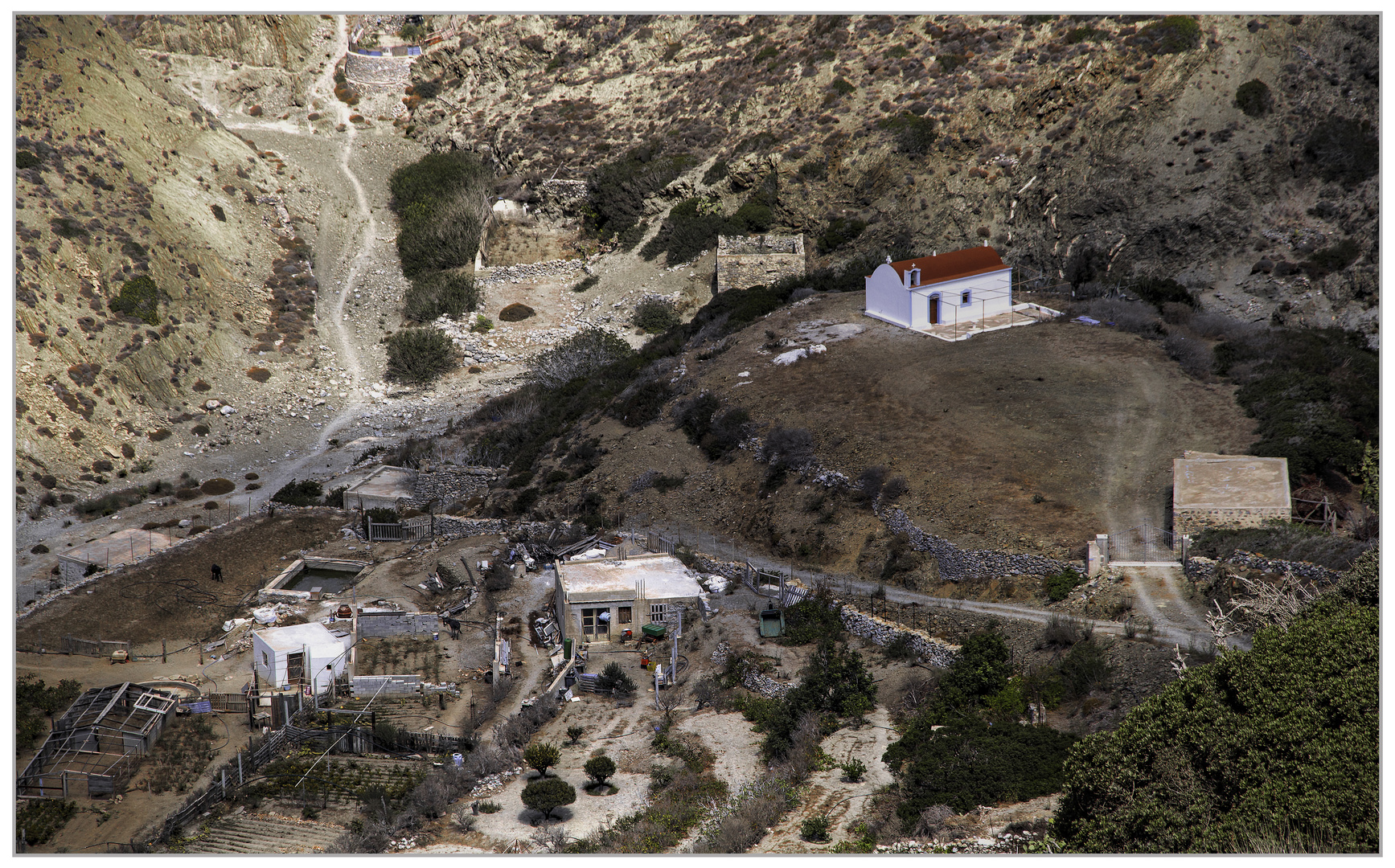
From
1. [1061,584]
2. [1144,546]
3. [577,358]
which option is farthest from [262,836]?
[577,358]

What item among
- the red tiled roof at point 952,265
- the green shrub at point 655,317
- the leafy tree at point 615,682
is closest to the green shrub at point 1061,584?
the leafy tree at point 615,682

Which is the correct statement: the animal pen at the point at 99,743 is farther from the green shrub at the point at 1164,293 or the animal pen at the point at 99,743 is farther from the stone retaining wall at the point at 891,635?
the green shrub at the point at 1164,293

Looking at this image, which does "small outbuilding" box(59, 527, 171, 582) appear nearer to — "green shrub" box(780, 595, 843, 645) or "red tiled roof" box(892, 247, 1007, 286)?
"green shrub" box(780, 595, 843, 645)

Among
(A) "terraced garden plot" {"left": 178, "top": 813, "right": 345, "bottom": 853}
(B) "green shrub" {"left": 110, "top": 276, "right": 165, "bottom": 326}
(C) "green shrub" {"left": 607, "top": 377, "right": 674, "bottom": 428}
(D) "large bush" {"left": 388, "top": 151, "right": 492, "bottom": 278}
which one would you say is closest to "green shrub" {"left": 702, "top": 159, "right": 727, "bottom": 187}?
(D) "large bush" {"left": 388, "top": 151, "right": 492, "bottom": 278}

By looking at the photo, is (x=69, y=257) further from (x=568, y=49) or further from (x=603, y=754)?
(x=603, y=754)

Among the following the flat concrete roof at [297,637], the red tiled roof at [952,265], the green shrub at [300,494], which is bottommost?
the flat concrete roof at [297,637]

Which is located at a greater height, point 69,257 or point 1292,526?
point 69,257

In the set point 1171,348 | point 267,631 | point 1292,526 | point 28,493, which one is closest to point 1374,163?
point 1171,348

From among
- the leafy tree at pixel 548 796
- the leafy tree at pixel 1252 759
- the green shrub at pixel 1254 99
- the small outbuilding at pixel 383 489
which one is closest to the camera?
the leafy tree at pixel 1252 759
